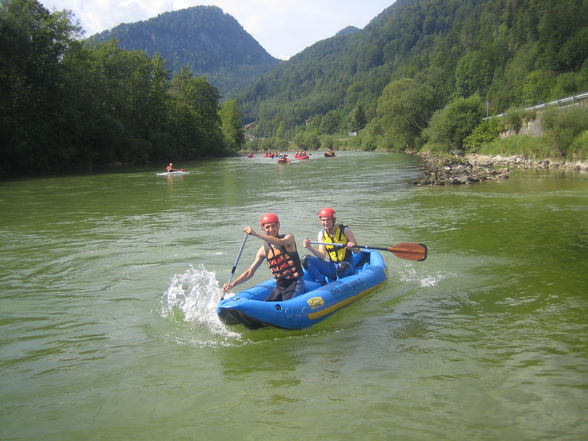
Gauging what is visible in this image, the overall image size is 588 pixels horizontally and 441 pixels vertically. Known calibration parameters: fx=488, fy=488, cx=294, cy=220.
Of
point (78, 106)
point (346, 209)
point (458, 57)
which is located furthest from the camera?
point (458, 57)

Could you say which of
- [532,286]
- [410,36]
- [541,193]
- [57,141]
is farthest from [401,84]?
[410,36]

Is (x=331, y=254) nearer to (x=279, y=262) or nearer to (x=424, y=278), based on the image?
(x=279, y=262)

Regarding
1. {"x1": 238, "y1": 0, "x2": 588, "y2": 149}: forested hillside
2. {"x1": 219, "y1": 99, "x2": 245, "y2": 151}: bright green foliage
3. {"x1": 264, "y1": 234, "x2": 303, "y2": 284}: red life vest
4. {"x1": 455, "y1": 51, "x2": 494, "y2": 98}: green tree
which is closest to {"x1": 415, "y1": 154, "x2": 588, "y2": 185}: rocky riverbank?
{"x1": 264, "y1": 234, "x2": 303, "y2": 284}: red life vest

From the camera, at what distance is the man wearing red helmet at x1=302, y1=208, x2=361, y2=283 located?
732cm

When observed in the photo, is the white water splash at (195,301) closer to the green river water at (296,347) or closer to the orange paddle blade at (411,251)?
the green river water at (296,347)

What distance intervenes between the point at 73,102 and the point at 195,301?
3692 cm

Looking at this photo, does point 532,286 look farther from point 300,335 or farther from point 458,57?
point 458,57

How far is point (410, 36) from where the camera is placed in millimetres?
187625

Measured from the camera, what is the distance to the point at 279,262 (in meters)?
Result: 6.39

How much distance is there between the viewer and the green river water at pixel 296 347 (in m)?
4.18

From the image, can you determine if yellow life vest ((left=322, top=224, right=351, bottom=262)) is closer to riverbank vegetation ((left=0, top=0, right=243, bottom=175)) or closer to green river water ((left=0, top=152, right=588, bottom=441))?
green river water ((left=0, top=152, right=588, bottom=441))

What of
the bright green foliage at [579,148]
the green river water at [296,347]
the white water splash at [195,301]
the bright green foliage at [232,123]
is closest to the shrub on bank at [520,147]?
the bright green foliage at [579,148]

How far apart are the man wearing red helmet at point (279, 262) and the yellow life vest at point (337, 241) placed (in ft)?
4.21

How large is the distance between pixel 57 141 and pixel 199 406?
122 ft
